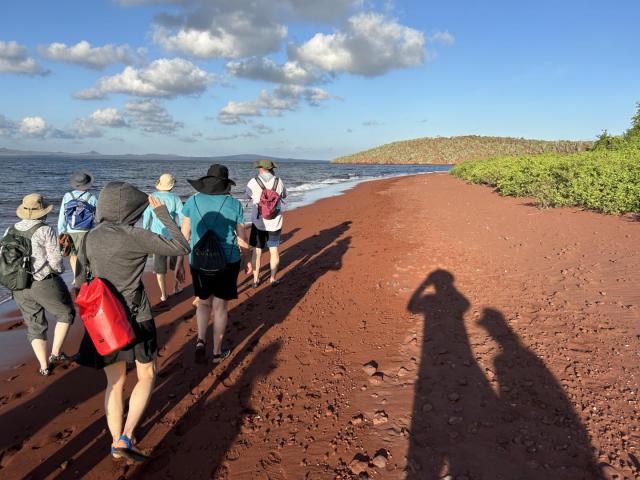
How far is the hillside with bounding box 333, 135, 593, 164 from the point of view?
7581 centimetres

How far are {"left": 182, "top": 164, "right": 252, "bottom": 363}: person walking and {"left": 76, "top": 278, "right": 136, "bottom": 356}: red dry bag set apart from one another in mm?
1339

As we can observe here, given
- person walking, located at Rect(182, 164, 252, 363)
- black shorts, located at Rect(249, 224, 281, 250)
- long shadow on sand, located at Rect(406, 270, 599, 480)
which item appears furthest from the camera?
black shorts, located at Rect(249, 224, 281, 250)

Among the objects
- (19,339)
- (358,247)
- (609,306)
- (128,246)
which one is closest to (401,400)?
(128,246)

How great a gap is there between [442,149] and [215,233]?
8561 centimetres

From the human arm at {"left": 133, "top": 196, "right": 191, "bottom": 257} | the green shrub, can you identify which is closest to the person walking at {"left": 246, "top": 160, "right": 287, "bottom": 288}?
the human arm at {"left": 133, "top": 196, "right": 191, "bottom": 257}

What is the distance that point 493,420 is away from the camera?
113 inches

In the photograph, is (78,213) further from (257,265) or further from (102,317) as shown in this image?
(102,317)

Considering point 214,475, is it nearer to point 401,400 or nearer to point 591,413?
point 401,400

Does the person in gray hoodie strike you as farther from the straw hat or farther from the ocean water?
the ocean water

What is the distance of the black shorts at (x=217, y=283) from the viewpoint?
3.76 meters

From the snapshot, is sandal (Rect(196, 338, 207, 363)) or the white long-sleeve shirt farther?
sandal (Rect(196, 338, 207, 363))

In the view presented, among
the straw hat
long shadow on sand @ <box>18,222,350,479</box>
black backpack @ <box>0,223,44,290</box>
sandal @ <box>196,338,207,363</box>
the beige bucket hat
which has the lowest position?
long shadow on sand @ <box>18,222,350,479</box>

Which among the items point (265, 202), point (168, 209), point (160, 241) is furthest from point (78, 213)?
point (160, 241)

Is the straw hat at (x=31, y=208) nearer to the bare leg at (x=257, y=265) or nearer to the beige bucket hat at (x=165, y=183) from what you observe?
the beige bucket hat at (x=165, y=183)
